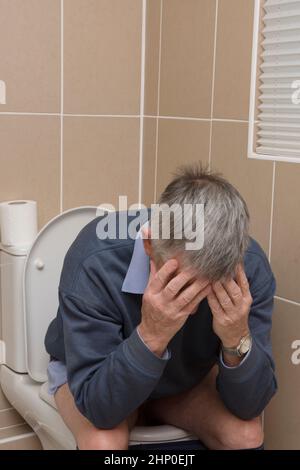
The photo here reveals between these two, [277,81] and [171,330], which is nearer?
[171,330]

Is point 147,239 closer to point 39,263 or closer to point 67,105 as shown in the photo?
point 39,263

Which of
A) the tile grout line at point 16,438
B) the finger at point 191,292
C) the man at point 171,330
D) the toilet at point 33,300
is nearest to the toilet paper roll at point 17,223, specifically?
the toilet at point 33,300

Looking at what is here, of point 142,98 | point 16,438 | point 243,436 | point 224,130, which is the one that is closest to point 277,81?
point 224,130

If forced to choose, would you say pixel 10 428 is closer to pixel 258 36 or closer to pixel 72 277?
pixel 72 277

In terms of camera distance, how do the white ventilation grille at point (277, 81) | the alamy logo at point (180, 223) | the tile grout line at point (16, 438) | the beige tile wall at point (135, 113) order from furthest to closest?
1. the tile grout line at point (16, 438)
2. the beige tile wall at point (135, 113)
3. the white ventilation grille at point (277, 81)
4. the alamy logo at point (180, 223)

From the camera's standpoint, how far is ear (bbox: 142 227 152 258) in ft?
4.00

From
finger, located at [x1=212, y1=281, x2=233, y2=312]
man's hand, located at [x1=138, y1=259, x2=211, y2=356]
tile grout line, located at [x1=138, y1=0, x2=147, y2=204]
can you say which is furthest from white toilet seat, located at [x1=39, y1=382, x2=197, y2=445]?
tile grout line, located at [x1=138, y1=0, x2=147, y2=204]

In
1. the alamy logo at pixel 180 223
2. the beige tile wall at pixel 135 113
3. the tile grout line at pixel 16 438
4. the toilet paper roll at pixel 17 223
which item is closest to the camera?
the alamy logo at pixel 180 223

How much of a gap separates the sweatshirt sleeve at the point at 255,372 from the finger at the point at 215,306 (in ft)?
0.36

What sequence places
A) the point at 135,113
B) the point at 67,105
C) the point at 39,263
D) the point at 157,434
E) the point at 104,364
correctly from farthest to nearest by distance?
the point at 135,113
the point at 67,105
the point at 39,263
the point at 157,434
the point at 104,364

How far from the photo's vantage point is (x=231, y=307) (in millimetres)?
1217

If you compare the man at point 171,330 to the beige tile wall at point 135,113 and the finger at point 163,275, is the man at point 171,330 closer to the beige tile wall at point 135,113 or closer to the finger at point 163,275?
the finger at point 163,275

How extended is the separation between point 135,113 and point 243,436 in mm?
977

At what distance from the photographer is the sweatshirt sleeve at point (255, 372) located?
129cm
